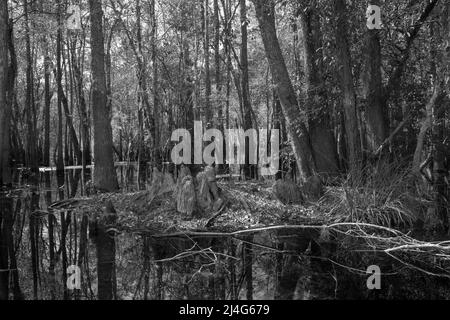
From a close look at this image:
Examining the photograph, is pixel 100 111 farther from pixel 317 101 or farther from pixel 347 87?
pixel 347 87

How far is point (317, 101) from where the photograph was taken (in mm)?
8359

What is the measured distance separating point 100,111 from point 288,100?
164 inches

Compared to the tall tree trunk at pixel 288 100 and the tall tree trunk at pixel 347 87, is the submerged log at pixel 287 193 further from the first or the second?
the tall tree trunk at pixel 347 87

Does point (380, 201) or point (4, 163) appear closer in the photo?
point (380, 201)

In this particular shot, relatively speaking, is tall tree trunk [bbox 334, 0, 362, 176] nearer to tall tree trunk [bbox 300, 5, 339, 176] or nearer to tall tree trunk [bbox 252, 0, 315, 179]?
tall tree trunk [bbox 300, 5, 339, 176]

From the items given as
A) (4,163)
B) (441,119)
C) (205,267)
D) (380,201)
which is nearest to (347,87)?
(441,119)

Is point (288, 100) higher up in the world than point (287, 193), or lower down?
higher up

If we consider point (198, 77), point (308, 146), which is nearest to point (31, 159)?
point (198, 77)

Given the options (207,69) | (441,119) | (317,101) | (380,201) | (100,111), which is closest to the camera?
(380,201)

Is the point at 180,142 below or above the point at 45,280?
above

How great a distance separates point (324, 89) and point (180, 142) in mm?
12251

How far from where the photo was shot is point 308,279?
439 centimetres

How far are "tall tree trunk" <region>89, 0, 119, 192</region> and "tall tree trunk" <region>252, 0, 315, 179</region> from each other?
11.8 ft
